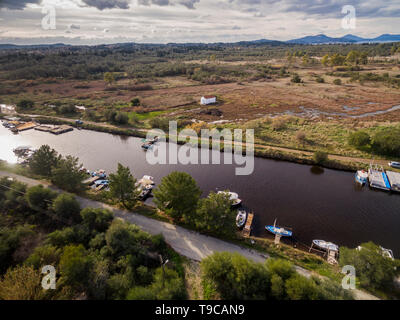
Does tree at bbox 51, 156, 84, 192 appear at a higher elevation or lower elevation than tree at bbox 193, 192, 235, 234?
higher

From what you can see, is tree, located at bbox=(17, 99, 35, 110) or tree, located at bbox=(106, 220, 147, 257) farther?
tree, located at bbox=(17, 99, 35, 110)

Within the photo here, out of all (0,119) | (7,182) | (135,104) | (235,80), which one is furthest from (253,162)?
(235,80)

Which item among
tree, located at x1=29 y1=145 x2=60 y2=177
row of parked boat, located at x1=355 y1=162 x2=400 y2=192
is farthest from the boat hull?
tree, located at x1=29 y1=145 x2=60 y2=177

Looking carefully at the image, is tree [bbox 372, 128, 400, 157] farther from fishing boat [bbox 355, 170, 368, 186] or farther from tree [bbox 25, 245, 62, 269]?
tree [bbox 25, 245, 62, 269]

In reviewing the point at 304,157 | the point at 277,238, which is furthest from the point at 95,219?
the point at 304,157

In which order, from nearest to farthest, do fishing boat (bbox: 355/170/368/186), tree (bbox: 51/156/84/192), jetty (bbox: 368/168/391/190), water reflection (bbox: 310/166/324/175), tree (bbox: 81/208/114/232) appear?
tree (bbox: 81/208/114/232) → tree (bbox: 51/156/84/192) → jetty (bbox: 368/168/391/190) → fishing boat (bbox: 355/170/368/186) → water reflection (bbox: 310/166/324/175)

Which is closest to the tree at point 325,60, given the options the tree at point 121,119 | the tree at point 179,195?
the tree at point 121,119

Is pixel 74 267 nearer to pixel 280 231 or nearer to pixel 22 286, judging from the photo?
Result: pixel 22 286
